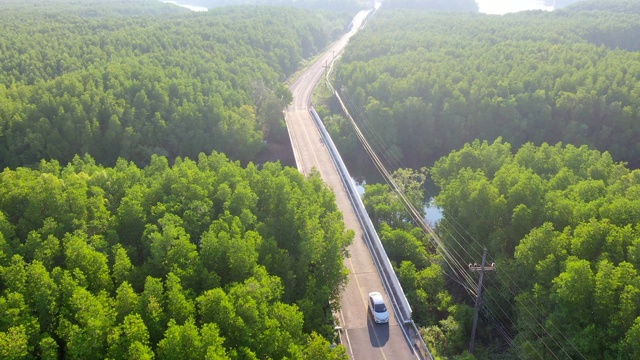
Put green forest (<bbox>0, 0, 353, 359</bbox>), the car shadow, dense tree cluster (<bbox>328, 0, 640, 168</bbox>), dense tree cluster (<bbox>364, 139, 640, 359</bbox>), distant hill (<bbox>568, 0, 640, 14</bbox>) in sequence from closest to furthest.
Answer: green forest (<bbox>0, 0, 353, 359</bbox>) → dense tree cluster (<bbox>364, 139, 640, 359</bbox>) → the car shadow → dense tree cluster (<bbox>328, 0, 640, 168</bbox>) → distant hill (<bbox>568, 0, 640, 14</bbox>)

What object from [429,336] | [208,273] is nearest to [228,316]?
[208,273]

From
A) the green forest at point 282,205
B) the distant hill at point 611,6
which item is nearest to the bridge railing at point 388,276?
the green forest at point 282,205

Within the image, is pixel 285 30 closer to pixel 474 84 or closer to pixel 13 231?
pixel 474 84

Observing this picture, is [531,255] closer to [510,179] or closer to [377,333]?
[510,179]

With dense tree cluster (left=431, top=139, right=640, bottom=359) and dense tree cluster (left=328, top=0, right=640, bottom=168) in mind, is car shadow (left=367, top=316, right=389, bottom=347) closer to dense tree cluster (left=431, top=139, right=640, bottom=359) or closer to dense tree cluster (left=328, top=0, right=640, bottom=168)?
dense tree cluster (left=431, top=139, right=640, bottom=359)

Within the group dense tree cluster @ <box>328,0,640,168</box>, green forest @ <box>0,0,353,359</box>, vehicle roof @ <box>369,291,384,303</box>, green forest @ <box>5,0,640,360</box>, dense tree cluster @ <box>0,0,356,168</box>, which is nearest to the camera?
green forest @ <box>0,0,353,359</box>

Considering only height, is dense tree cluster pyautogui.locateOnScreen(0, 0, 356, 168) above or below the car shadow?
above

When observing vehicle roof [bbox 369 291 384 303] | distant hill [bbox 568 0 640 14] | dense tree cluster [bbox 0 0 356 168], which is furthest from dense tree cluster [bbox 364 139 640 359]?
distant hill [bbox 568 0 640 14]
